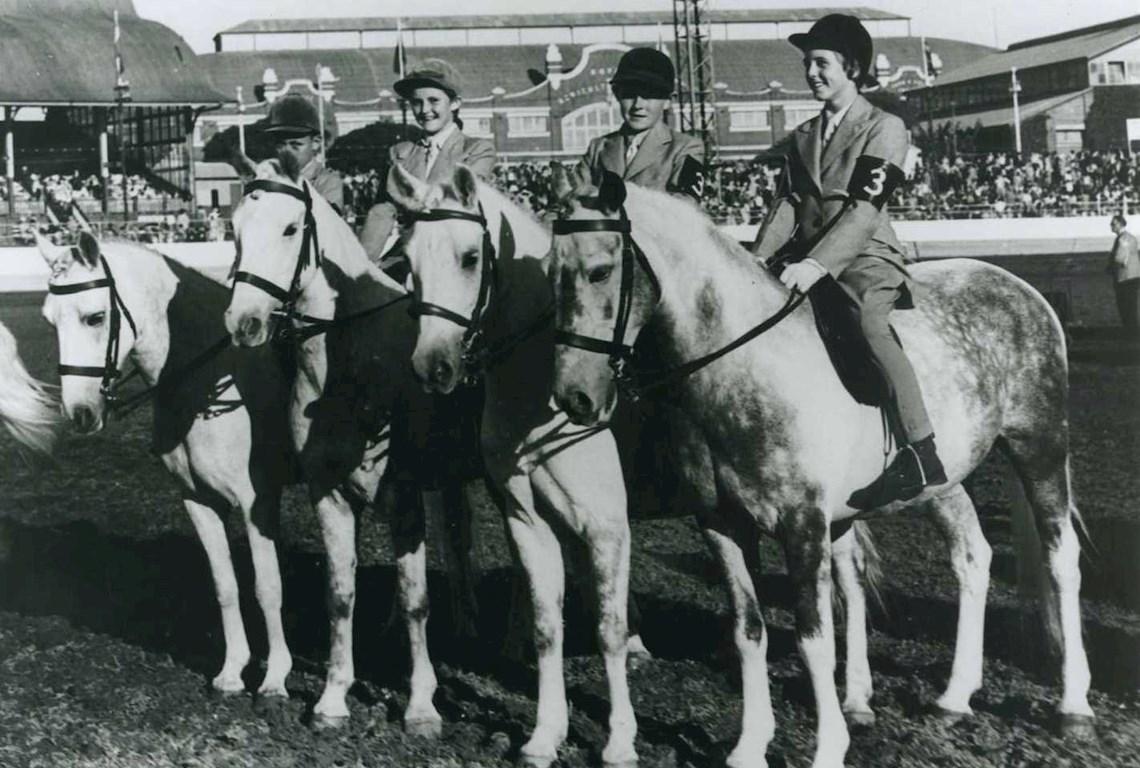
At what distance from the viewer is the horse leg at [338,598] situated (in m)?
6.03

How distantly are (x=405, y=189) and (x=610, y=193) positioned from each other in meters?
0.96

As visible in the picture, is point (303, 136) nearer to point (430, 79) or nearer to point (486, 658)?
point (430, 79)

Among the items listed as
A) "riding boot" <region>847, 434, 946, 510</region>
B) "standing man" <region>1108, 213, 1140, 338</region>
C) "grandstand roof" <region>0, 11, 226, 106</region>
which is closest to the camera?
"riding boot" <region>847, 434, 946, 510</region>

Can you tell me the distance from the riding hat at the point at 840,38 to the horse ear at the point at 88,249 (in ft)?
11.4

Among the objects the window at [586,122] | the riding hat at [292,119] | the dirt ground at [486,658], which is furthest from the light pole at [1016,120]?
the riding hat at [292,119]

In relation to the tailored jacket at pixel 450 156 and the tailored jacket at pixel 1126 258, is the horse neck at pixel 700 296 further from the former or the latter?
the tailored jacket at pixel 1126 258

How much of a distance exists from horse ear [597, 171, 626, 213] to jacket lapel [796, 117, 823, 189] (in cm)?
126

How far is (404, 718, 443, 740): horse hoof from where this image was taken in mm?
5863

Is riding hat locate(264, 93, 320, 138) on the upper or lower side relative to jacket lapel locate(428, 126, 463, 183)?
upper

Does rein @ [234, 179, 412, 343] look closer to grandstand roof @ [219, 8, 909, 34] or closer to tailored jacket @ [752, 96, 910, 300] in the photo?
tailored jacket @ [752, 96, 910, 300]

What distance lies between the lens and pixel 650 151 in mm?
6156

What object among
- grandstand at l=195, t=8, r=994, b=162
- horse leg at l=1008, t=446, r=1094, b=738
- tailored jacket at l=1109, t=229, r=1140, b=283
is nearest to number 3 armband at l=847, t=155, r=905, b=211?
horse leg at l=1008, t=446, r=1094, b=738

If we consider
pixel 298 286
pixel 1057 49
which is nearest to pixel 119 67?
pixel 1057 49

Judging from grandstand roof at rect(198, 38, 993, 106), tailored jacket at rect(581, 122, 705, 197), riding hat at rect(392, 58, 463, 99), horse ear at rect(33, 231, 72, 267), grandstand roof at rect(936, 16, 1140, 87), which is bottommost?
horse ear at rect(33, 231, 72, 267)
